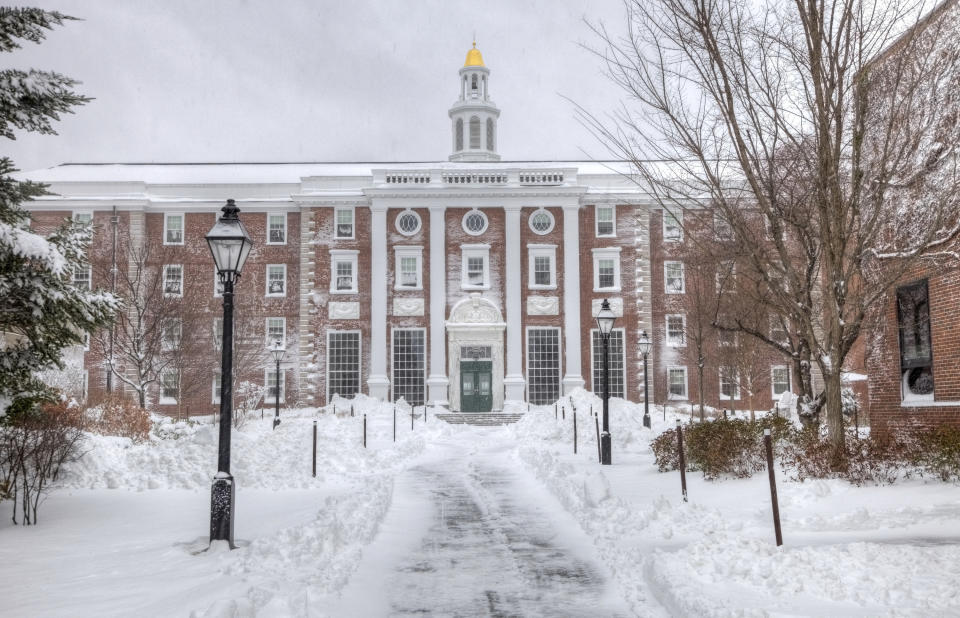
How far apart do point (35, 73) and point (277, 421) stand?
1891 cm

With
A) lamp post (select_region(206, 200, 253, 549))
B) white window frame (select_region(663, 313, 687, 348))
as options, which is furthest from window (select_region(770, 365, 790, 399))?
lamp post (select_region(206, 200, 253, 549))

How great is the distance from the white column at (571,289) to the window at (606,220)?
137 centimetres

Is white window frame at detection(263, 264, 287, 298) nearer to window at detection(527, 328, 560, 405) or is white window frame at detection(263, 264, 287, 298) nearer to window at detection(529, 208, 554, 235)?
window at detection(527, 328, 560, 405)

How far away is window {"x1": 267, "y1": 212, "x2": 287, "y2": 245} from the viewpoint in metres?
42.3

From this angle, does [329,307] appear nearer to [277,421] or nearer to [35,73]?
[277,421]

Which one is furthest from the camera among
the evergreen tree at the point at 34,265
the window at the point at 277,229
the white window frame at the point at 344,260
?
the window at the point at 277,229

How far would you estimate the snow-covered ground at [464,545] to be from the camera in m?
6.70

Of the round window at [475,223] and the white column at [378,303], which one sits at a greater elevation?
the round window at [475,223]

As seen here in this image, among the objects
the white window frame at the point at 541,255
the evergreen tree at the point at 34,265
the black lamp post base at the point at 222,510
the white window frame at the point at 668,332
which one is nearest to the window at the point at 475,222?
the white window frame at the point at 541,255

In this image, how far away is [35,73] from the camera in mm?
8984

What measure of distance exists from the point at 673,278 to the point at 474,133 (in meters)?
14.5

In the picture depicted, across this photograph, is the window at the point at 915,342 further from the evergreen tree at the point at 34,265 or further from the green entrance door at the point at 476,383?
the green entrance door at the point at 476,383

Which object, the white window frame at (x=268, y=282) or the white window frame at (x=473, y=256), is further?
the white window frame at (x=268, y=282)

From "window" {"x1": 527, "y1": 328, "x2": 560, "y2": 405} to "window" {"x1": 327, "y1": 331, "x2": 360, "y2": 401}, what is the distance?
28.5 feet
